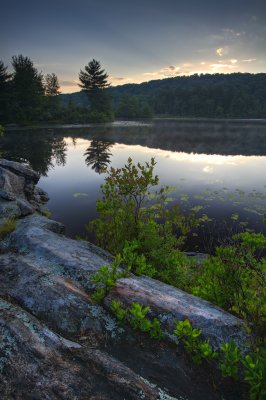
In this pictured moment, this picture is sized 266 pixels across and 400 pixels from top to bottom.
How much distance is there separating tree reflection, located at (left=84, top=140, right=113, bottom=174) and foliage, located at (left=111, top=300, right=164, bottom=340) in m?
21.5

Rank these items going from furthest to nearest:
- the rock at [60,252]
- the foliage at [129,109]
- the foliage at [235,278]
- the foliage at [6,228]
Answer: the foliage at [129,109] < the foliage at [6,228] < the rock at [60,252] < the foliage at [235,278]

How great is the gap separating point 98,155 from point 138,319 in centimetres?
3153

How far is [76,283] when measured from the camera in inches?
187

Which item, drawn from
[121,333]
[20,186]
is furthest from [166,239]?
[20,186]

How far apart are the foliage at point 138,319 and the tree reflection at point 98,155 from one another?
21.5 metres

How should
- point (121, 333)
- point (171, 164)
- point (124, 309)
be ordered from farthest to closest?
point (171, 164) → point (124, 309) → point (121, 333)

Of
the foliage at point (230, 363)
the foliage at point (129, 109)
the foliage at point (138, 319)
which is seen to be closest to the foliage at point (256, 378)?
the foliage at point (230, 363)

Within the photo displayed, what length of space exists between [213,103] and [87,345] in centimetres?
17708

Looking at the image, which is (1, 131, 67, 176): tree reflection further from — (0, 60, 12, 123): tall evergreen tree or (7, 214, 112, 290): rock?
(0, 60, 12, 123): tall evergreen tree

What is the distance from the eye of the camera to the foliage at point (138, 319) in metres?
3.72

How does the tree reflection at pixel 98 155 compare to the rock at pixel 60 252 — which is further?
the tree reflection at pixel 98 155

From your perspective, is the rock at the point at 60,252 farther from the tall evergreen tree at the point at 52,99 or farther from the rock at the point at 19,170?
the tall evergreen tree at the point at 52,99

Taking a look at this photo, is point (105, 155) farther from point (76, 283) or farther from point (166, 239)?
point (76, 283)

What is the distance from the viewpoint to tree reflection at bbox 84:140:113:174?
28375mm
